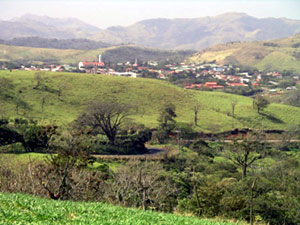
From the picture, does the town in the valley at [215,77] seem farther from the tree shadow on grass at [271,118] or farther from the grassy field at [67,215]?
the grassy field at [67,215]

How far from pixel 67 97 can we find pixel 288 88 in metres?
86.1

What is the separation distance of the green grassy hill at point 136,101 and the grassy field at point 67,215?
4958 cm

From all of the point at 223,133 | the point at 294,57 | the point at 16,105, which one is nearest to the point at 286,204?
the point at 223,133

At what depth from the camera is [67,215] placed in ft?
46.8

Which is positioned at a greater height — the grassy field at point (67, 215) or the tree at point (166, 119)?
the grassy field at point (67, 215)

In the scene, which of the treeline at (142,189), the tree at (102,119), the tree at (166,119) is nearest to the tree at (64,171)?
the treeline at (142,189)

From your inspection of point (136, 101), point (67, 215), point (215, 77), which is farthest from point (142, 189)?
point (215, 77)

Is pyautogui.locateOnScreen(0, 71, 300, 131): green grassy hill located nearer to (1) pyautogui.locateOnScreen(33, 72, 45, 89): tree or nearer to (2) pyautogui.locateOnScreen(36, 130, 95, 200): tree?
(1) pyautogui.locateOnScreen(33, 72, 45, 89): tree

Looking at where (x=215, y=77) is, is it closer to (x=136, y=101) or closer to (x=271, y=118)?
(x=271, y=118)

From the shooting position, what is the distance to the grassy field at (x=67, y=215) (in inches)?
511

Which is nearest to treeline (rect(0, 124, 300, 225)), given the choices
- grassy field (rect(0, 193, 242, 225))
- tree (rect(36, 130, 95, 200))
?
tree (rect(36, 130, 95, 200))

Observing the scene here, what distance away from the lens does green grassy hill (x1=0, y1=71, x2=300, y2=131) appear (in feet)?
234

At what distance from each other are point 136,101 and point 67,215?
6755 cm

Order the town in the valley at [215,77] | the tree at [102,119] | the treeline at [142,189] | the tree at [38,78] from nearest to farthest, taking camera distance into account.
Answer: the treeline at [142,189]
the tree at [102,119]
the tree at [38,78]
the town in the valley at [215,77]
